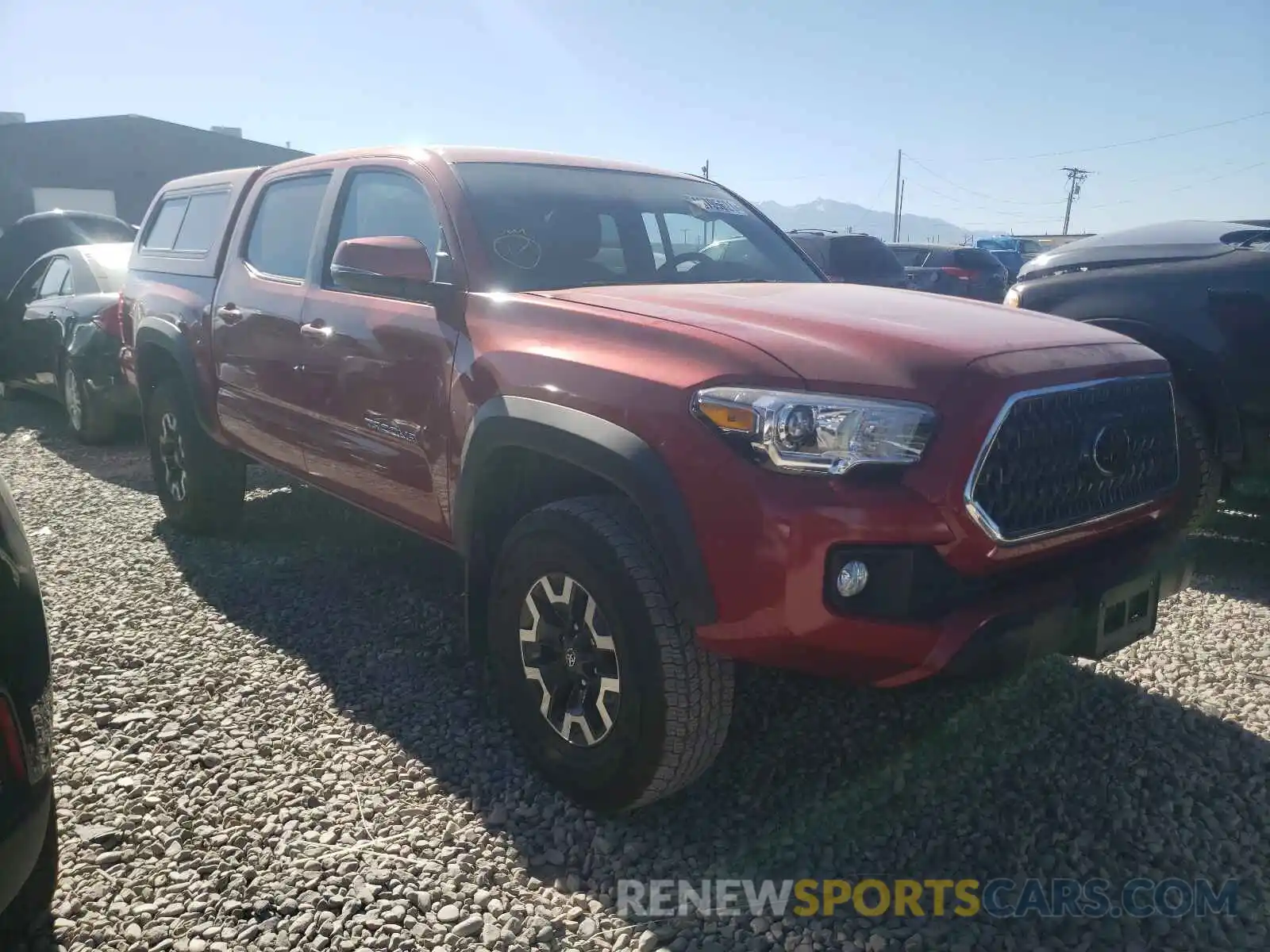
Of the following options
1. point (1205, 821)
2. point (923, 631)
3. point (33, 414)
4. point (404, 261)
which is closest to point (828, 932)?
point (923, 631)

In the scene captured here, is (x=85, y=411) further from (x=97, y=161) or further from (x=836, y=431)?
(x=97, y=161)

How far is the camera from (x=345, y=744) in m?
2.99

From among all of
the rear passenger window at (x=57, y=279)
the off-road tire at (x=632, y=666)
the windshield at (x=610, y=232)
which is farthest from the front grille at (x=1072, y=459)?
the rear passenger window at (x=57, y=279)

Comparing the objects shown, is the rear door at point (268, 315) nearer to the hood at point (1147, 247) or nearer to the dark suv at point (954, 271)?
the hood at point (1147, 247)

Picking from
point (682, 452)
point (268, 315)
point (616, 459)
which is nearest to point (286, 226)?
point (268, 315)

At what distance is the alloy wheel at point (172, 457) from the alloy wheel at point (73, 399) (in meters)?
2.84

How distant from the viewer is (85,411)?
7297 millimetres

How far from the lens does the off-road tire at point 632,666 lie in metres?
2.29

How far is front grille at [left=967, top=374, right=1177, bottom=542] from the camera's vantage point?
7.13ft

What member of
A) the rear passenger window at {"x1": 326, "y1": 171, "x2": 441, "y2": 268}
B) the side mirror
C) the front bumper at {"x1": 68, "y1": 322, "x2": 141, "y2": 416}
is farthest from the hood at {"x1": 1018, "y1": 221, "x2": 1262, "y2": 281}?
the front bumper at {"x1": 68, "y1": 322, "x2": 141, "y2": 416}

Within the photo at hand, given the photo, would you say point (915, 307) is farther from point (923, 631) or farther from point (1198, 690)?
point (1198, 690)

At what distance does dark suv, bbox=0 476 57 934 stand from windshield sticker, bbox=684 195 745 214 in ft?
8.91

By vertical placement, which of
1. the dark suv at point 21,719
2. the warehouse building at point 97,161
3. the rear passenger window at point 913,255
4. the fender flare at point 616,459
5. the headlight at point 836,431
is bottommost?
the dark suv at point 21,719

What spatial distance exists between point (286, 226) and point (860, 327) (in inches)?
113
